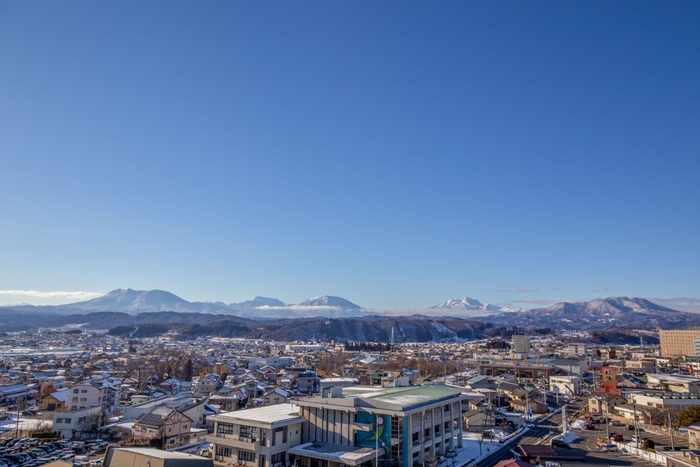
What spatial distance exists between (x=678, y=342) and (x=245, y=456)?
297 ft

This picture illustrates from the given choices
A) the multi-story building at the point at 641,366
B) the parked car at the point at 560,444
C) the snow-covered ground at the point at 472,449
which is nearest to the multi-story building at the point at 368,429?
the snow-covered ground at the point at 472,449

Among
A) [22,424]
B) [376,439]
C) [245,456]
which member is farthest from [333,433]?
[22,424]

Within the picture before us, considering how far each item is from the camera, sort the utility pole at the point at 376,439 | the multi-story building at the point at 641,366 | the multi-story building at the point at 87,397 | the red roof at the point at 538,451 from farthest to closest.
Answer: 1. the multi-story building at the point at 641,366
2. the multi-story building at the point at 87,397
3. the red roof at the point at 538,451
4. the utility pole at the point at 376,439

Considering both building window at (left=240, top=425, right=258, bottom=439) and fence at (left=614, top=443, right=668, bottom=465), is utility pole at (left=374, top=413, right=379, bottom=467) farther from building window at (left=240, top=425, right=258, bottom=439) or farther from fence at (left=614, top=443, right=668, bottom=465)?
fence at (left=614, top=443, right=668, bottom=465)

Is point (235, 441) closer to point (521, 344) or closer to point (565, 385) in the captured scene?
point (565, 385)

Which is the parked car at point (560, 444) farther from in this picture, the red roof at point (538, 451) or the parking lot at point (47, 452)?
the parking lot at point (47, 452)

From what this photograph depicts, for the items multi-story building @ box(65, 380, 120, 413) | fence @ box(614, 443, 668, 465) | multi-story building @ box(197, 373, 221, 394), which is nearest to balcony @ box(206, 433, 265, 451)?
fence @ box(614, 443, 668, 465)

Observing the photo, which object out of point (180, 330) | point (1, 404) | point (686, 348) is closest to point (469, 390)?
point (1, 404)

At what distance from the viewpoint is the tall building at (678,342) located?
78562mm

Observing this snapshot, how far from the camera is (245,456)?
599 inches

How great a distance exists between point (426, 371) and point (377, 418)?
126 ft

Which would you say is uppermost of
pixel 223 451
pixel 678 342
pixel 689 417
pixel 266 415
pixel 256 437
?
pixel 266 415

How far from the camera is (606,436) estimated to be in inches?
834

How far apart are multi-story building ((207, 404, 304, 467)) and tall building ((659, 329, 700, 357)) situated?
85.1m
